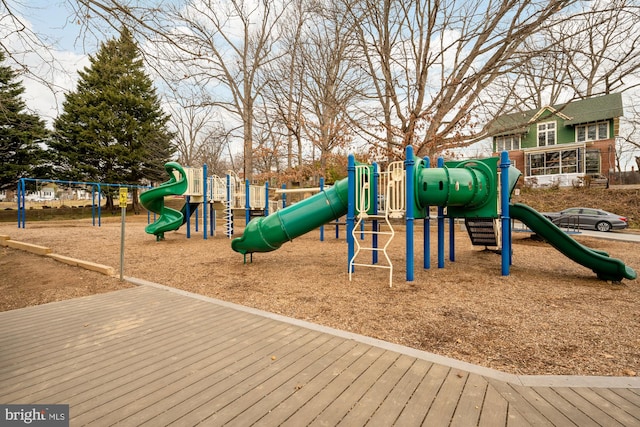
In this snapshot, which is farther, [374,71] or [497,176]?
[374,71]

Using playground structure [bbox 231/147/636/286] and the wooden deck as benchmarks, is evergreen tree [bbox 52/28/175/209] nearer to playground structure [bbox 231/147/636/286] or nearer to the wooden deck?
playground structure [bbox 231/147/636/286]

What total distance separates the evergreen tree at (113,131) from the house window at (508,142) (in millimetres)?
34816

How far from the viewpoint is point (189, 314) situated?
4.26 metres

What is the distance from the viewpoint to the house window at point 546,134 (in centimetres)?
2918

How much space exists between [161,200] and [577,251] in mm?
13319

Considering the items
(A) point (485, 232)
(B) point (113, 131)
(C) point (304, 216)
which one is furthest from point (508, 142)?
(B) point (113, 131)

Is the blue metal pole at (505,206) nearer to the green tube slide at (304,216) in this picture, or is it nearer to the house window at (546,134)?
the green tube slide at (304,216)

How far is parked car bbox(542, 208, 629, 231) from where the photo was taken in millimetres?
16500

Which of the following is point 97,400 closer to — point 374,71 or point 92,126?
point 374,71

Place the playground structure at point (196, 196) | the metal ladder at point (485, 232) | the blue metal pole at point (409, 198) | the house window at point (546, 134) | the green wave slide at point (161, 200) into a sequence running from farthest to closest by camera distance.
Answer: the house window at point (546, 134)
the playground structure at point (196, 196)
the green wave slide at point (161, 200)
the metal ladder at point (485, 232)
the blue metal pole at point (409, 198)

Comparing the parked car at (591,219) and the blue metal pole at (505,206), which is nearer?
the blue metal pole at (505,206)

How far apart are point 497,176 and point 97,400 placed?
722 cm

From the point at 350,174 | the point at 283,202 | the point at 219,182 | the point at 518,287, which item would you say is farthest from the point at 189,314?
the point at 283,202

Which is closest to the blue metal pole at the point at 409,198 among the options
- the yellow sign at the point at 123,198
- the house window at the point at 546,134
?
the yellow sign at the point at 123,198
